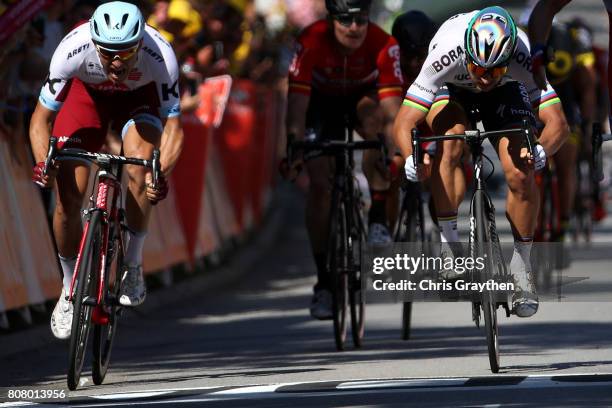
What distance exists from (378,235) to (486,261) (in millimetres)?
2450

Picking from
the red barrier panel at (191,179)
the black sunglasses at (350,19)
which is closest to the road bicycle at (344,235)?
the black sunglasses at (350,19)

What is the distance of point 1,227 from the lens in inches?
488

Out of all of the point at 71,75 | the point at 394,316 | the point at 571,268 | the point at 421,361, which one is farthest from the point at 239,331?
the point at 571,268

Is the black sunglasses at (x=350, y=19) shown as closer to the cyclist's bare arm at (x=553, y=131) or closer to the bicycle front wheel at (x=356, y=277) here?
the bicycle front wheel at (x=356, y=277)

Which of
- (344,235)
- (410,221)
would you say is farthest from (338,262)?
(410,221)

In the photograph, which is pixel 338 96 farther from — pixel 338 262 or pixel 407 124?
pixel 407 124

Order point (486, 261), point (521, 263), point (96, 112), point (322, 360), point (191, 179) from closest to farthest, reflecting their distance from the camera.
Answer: point (486, 261) < point (521, 263) < point (96, 112) < point (322, 360) < point (191, 179)

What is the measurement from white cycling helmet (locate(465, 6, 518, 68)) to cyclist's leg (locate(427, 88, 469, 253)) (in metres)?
0.81

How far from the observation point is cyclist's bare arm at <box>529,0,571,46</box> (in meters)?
11.2

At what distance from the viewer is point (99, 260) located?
980cm

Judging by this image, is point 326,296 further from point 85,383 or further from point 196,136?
point 196,136

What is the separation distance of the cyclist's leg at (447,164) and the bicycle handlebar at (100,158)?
1843mm

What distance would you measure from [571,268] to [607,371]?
756 centimetres

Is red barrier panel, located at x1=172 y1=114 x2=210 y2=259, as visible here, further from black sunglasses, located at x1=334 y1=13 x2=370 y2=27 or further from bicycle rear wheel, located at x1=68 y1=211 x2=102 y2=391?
bicycle rear wheel, located at x1=68 y1=211 x2=102 y2=391
